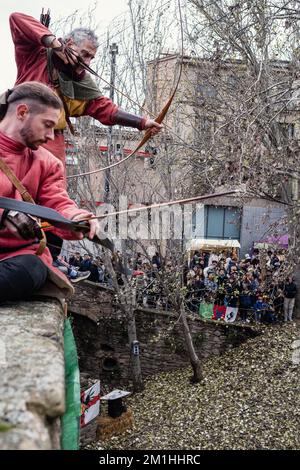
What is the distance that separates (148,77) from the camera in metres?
16.6

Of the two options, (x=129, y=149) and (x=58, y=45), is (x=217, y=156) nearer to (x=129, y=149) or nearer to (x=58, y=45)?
(x=129, y=149)

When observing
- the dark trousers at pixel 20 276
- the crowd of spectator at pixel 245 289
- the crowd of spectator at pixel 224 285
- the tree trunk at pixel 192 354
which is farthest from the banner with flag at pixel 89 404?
the dark trousers at pixel 20 276

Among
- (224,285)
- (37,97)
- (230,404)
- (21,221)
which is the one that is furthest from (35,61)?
(224,285)

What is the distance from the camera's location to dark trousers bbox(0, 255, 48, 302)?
2637mm

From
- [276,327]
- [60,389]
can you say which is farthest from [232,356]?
[60,389]

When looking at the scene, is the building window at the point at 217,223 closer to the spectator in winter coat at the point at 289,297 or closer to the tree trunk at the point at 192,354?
the spectator in winter coat at the point at 289,297

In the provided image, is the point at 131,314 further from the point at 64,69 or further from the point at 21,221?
the point at 21,221

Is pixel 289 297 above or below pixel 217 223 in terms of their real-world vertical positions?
below

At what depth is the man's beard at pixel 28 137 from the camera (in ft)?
9.62

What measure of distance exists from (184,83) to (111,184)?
3.92 m

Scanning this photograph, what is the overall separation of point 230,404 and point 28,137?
40.3 feet

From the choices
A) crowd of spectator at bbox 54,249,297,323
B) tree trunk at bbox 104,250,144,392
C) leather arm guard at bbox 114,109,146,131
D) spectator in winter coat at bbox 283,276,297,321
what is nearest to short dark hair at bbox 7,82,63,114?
leather arm guard at bbox 114,109,146,131

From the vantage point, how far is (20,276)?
2.66 meters

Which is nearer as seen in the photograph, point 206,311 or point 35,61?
point 35,61
